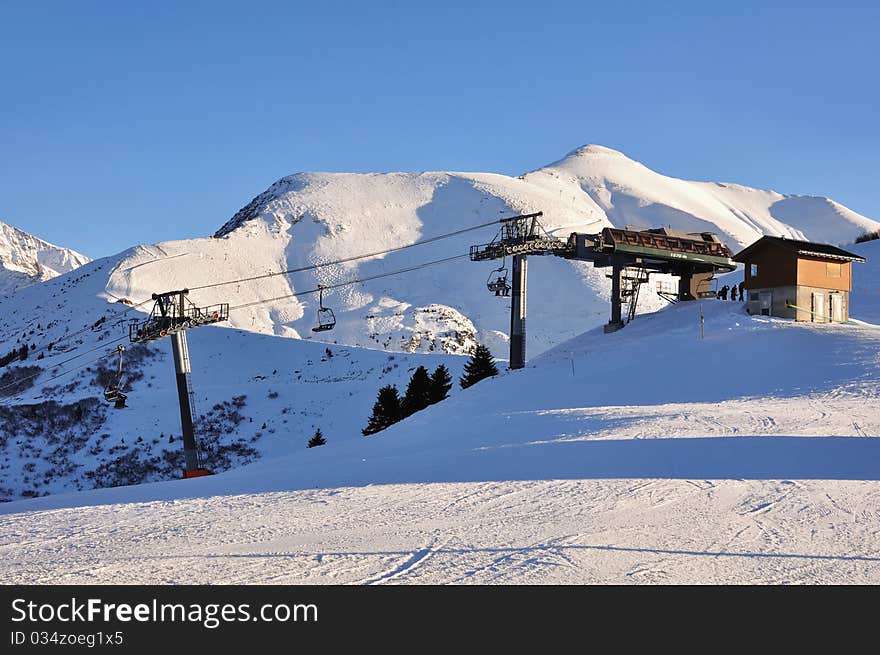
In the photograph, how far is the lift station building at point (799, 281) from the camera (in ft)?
134

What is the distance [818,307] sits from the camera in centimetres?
4166

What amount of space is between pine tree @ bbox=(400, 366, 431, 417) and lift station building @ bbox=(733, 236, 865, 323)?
17259mm

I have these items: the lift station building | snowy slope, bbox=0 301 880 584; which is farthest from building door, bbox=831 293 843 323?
snowy slope, bbox=0 301 880 584

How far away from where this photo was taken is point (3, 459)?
164ft

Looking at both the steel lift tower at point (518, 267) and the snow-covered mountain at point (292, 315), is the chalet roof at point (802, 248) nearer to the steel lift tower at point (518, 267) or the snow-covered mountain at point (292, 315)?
the snow-covered mountain at point (292, 315)

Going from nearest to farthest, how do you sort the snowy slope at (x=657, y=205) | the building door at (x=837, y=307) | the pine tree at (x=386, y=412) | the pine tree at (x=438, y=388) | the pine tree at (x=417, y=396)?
the building door at (x=837, y=307) → the pine tree at (x=386, y=412) → the pine tree at (x=417, y=396) → the pine tree at (x=438, y=388) → the snowy slope at (x=657, y=205)

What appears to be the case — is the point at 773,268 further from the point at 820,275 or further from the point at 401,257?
the point at 401,257

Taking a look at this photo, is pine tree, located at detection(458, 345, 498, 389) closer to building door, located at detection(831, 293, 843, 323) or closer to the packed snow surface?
the packed snow surface

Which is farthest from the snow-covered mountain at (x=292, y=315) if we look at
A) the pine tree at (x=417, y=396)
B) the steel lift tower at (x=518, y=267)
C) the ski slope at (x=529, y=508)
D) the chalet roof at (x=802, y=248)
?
the ski slope at (x=529, y=508)

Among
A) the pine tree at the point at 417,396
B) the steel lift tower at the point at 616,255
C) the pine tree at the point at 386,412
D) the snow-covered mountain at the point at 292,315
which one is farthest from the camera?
the snow-covered mountain at the point at 292,315

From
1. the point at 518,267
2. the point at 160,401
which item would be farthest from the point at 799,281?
the point at 160,401

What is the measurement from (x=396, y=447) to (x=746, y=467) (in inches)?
401

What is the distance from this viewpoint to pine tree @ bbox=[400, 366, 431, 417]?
45.0 meters
